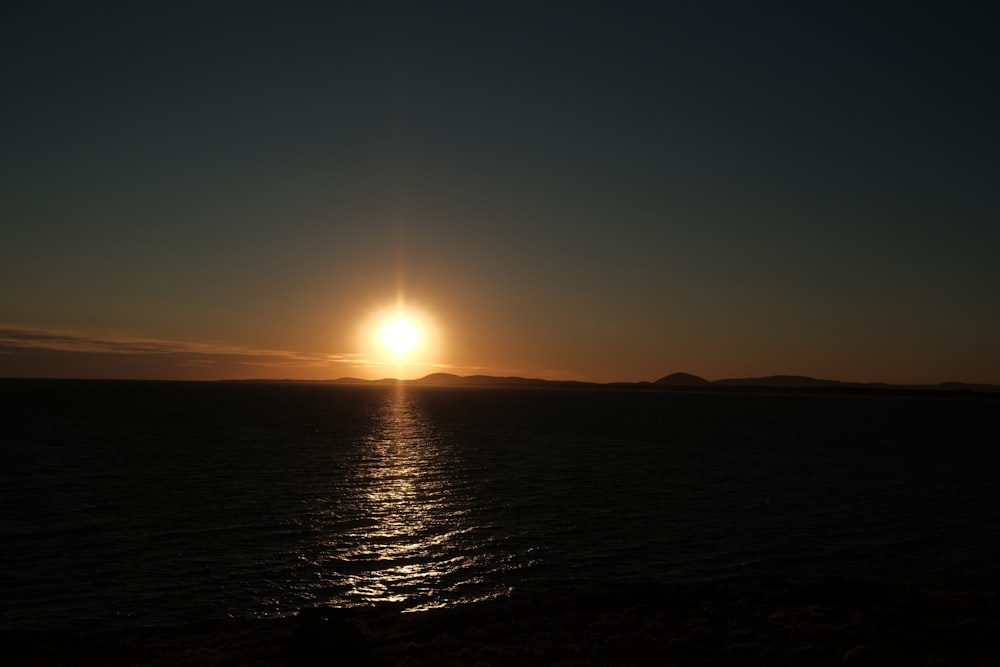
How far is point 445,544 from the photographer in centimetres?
3806

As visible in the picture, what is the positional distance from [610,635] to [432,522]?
2270 centimetres

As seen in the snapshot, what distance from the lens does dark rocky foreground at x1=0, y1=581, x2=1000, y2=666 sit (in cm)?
2081

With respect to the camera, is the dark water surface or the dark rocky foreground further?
the dark water surface

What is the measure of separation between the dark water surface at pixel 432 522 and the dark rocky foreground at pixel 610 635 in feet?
9.18

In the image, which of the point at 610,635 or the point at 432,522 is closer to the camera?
the point at 610,635

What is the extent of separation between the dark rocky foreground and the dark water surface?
2800 millimetres

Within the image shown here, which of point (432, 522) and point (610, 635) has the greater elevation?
point (610, 635)

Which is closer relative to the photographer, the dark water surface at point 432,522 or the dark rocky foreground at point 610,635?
the dark rocky foreground at point 610,635

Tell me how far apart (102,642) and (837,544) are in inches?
1406

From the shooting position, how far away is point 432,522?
144 feet

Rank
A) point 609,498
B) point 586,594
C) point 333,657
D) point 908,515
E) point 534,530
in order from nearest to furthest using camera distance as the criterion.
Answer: point 333,657 < point 586,594 < point 534,530 < point 908,515 < point 609,498

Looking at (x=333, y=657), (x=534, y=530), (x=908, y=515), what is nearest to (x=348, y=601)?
(x=333, y=657)

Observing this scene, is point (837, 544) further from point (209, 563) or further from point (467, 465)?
point (467, 465)

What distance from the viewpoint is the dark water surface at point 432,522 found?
3041cm
